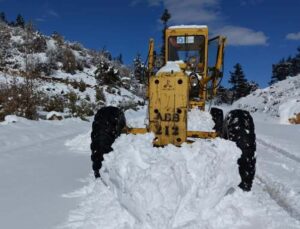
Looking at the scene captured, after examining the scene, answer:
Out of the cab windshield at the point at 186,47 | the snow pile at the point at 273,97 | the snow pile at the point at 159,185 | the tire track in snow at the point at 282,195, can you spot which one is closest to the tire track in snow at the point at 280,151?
the tire track in snow at the point at 282,195

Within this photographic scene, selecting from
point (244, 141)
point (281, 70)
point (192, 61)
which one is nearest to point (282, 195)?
point (244, 141)

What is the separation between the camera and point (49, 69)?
28062mm

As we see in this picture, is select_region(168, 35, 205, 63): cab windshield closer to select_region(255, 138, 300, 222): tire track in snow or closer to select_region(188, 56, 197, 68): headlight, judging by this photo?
select_region(188, 56, 197, 68): headlight

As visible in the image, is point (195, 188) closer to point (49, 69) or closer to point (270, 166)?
point (270, 166)

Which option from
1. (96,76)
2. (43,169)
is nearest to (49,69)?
(96,76)

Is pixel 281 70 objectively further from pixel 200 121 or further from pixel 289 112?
pixel 200 121

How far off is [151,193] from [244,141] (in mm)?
1804

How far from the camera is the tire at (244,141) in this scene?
4973 mm

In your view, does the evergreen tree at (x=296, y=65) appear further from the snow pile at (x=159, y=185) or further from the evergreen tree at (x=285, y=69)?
the snow pile at (x=159, y=185)

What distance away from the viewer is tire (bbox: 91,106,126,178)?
5359mm

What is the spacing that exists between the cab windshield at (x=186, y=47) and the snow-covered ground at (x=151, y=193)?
4.83 metres

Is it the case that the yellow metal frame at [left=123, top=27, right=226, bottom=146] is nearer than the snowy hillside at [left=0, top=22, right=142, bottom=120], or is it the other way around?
the yellow metal frame at [left=123, top=27, right=226, bottom=146]

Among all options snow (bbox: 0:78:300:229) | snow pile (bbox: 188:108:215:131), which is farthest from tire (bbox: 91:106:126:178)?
snow pile (bbox: 188:108:215:131)

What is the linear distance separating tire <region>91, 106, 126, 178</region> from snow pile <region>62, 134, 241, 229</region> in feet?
1.38
